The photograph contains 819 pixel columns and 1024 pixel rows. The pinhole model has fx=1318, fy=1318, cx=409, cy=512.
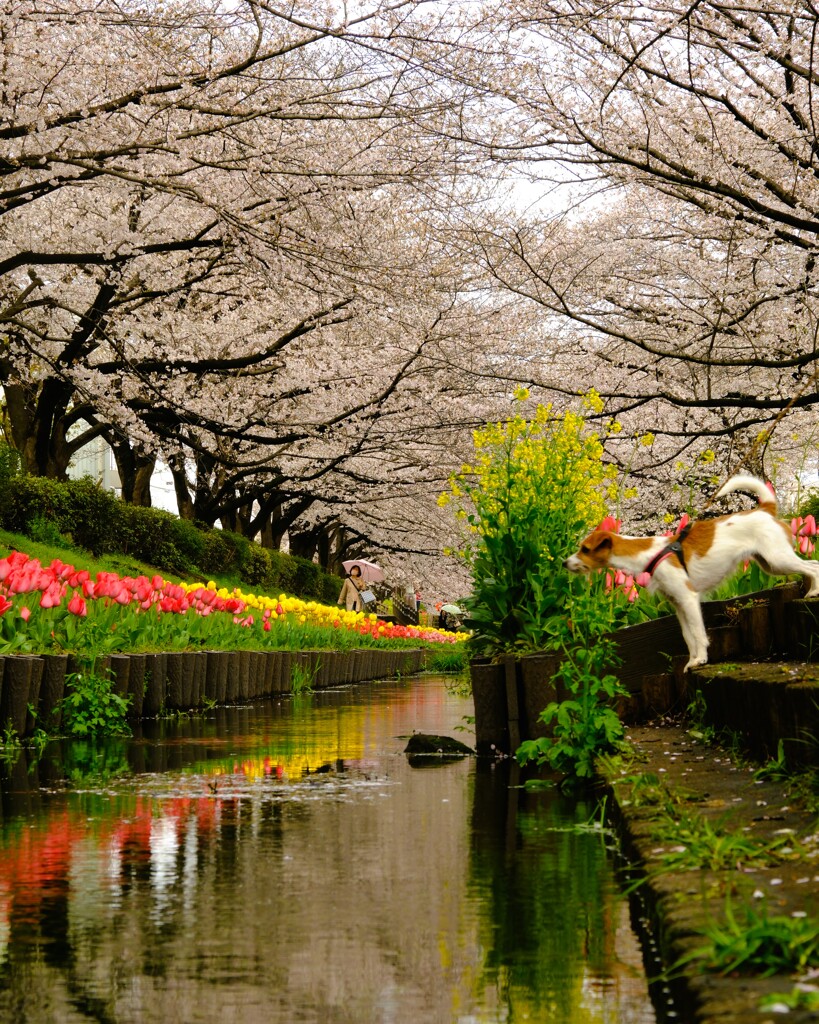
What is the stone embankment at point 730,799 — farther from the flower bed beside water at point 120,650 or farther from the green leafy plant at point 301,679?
the green leafy plant at point 301,679

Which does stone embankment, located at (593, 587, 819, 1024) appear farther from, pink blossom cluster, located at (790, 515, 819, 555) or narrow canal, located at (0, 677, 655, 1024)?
pink blossom cluster, located at (790, 515, 819, 555)

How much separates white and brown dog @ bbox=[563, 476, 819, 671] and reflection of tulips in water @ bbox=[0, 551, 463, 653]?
3894mm

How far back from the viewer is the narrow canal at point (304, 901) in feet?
9.08

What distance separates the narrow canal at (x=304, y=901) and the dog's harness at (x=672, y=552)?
4.45 ft

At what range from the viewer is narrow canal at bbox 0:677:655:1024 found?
277 cm

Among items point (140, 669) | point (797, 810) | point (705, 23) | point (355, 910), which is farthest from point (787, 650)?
point (705, 23)

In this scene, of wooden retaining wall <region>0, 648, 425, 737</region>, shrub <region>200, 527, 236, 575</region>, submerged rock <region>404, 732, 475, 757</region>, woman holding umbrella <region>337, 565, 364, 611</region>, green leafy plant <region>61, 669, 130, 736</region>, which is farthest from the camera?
woman holding umbrella <region>337, 565, 364, 611</region>

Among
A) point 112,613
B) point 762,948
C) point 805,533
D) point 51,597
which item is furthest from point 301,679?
point 762,948

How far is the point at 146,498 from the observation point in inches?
1069

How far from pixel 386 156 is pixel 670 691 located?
30.6 feet

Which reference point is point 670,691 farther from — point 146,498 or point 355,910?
point 146,498

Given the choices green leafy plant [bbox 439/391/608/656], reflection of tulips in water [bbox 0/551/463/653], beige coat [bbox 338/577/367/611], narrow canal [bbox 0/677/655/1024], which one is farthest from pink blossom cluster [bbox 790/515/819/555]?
beige coat [bbox 338/577/367/611]

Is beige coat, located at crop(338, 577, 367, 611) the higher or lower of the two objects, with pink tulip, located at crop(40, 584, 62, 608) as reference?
higher

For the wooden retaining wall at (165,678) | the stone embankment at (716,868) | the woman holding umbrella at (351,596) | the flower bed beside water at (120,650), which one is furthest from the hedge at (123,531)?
the stone embankment at (716,868)
